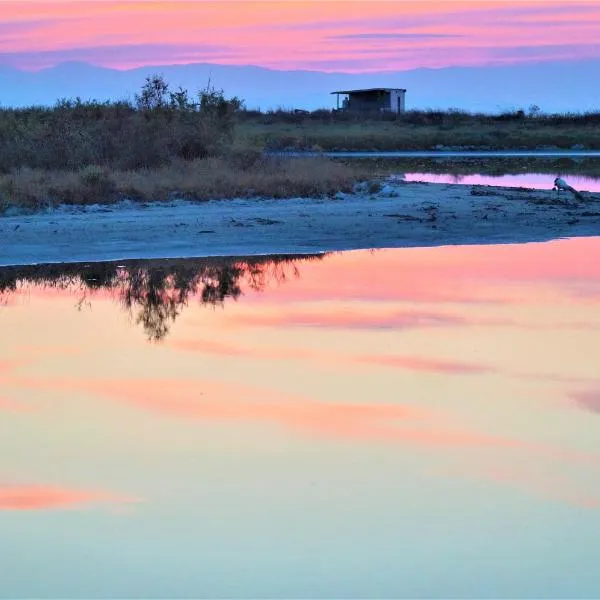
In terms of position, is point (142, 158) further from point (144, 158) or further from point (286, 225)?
point (286, 225)

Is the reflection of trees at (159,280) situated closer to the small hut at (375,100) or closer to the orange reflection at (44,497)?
the orange reflection at (44,497)

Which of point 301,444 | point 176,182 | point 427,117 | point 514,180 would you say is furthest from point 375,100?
point 301,444

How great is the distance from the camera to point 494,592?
572 centimetres

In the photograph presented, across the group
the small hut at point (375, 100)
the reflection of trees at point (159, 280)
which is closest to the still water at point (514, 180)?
the reflection of trees at point (159, 280)

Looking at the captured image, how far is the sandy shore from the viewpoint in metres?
18.1

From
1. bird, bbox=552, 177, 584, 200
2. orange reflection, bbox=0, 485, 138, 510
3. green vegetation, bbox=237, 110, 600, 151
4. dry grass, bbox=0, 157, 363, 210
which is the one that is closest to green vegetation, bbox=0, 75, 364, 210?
dry grass, bbox=0, 157, 363, 210

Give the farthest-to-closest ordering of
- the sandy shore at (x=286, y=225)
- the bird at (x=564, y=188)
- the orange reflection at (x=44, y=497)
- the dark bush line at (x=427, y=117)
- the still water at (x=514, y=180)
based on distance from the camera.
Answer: the dark bush line at (x=427, y=117), the still water at (x=514, y=180), the bird at (x=564, y=188), the sandy shore at (x=286, y=225), the orange reflection at (x=44, y=497)

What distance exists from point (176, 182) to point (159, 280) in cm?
757

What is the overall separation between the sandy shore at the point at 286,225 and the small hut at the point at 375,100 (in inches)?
2185

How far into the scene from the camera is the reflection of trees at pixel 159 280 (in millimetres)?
13641

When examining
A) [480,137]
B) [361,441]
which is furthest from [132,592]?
[480,137]

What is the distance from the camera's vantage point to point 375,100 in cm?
8044

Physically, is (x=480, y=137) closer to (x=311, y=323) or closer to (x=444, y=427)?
(x=311, y=323)

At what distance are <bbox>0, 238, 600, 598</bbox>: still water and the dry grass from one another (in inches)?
285
